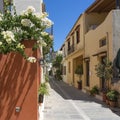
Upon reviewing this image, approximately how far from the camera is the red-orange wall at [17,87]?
28.8ft

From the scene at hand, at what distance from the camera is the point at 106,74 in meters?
17.8

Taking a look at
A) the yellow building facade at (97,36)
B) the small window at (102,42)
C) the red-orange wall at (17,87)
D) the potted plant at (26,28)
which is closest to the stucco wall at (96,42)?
the yellow building facade at (97,36)

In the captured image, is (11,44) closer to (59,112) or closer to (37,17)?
(37,17)

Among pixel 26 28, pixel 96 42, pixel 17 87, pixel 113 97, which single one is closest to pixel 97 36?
pixel 96 42

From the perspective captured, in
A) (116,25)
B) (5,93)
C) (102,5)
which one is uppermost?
(102,5)

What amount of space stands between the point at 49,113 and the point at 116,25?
7.00 metres

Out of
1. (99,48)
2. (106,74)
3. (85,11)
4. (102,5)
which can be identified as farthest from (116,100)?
(85,11)

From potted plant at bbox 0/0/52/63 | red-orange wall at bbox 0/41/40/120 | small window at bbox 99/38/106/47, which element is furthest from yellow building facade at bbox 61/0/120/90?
red-orange wall at bbox 0/41/40/120

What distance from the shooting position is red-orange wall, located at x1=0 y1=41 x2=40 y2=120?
8789mm

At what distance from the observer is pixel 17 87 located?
882 cm

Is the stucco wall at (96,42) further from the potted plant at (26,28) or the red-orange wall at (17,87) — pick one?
the red-orange wall at (17,87)

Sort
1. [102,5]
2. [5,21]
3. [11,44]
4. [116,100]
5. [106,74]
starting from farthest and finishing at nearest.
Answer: [102,5] → [106,74] → [116,100] → [5,21] → [11,44]

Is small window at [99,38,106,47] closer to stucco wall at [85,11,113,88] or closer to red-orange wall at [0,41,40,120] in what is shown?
stucco wall at [85,11,113,88]

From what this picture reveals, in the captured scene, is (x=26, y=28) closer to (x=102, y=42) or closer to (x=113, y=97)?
(x=113, y=97)
